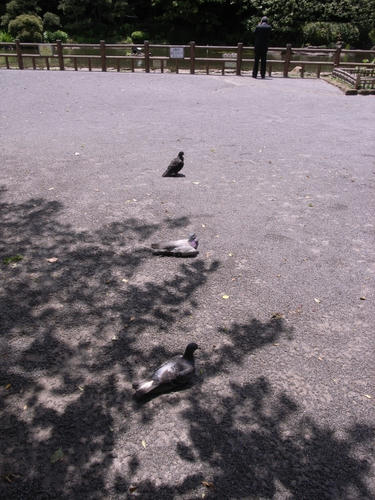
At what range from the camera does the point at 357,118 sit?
38.9 ft

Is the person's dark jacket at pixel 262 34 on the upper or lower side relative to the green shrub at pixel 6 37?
upper

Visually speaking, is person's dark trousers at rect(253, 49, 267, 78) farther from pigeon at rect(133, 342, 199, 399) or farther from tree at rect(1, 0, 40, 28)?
tree at rect(1, 0, 40, 28)

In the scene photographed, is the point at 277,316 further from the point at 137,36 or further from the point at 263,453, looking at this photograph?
the point at 137,36

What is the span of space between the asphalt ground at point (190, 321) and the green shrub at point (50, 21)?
A: 96.4 feet

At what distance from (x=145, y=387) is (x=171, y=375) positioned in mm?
202

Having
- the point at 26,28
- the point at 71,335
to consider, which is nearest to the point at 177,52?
the point at 26,28

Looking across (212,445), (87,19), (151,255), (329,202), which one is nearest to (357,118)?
(329,202)

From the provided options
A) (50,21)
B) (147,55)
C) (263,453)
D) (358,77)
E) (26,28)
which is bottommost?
(263,453)

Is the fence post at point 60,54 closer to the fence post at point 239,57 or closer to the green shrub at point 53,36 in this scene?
the fence post at point 239,57

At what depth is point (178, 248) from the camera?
4.96 meters

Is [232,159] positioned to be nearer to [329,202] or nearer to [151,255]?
[329,202]

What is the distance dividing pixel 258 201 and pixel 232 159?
2.05 m

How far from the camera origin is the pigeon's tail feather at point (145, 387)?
309 cm

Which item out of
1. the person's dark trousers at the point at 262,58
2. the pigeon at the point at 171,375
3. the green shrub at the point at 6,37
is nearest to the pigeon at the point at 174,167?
the pigeon at the point at 171,375
